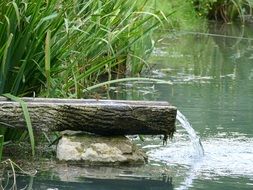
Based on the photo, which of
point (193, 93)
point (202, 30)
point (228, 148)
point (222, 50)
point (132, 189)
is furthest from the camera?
point (202, 30)

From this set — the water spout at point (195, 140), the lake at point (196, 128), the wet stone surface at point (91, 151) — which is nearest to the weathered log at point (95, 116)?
the wet stone surface at point (91, 151)

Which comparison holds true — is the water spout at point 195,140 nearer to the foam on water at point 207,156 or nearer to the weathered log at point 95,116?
Result: the foam on water at point 207,156

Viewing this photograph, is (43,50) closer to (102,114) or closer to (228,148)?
(102,114)

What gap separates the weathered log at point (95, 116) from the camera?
5.02m

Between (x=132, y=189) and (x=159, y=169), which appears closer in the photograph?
(x=132, y=189)

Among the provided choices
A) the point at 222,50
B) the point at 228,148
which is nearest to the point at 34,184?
the point at 228,148

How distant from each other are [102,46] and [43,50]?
0.84m

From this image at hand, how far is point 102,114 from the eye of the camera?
5.15 meters

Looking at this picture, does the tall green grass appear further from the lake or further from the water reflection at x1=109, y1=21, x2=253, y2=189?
the water reflection at x1=109, y1=21, x2=253, y2=189

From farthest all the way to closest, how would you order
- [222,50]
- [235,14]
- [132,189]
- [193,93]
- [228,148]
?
[235,14], [222,50], [193,93], [228,148], [132,189]

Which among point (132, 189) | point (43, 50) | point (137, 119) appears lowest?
point (132, 189)

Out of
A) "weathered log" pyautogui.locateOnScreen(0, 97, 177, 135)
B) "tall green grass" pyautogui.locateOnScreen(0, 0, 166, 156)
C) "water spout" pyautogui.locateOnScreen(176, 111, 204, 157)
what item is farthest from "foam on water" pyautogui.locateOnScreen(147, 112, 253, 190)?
"tall green grass" pyautogui.locateOnScreen(0, 0, 166, 156)

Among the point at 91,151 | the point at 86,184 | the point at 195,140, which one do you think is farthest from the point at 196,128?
the point at 86,184

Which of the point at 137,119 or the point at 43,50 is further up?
the point at 43,50
